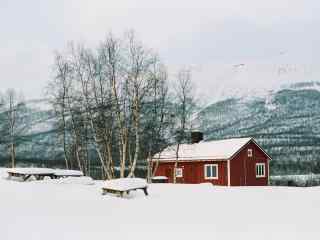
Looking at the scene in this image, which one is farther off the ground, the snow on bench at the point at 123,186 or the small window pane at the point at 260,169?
the snow on bench at the point at 123,186

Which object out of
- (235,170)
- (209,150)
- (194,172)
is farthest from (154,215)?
(209,150)

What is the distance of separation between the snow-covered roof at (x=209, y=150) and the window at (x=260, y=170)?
292 centimetres

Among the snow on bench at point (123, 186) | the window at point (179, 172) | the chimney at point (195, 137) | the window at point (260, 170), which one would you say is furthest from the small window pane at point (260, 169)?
the snow on bench at point (123, 186)

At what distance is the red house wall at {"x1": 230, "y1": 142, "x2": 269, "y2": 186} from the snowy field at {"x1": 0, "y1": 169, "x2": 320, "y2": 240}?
63.4 ft

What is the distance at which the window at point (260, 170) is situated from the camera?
42.7 meters

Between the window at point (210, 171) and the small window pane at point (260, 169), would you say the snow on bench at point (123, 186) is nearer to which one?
the window at point (210, 171)

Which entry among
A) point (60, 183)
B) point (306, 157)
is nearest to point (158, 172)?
point (60, 183)

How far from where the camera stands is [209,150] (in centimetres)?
4181

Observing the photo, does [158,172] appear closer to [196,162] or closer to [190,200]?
[196,162]

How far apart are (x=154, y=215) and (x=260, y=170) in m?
30.5

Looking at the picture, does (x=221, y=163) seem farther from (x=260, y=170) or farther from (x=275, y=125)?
(x=275, y=125)

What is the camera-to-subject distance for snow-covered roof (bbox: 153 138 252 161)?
40.0 metres

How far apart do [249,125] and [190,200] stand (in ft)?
478

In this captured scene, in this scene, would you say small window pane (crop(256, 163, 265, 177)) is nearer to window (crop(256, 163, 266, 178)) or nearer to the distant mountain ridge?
window (crop(256, 163, 266, 178))
